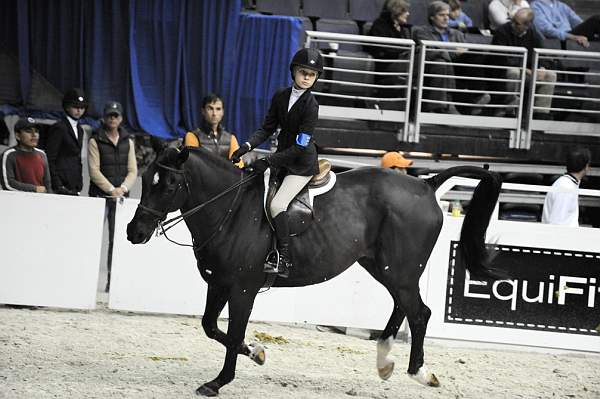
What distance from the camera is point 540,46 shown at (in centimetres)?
1282

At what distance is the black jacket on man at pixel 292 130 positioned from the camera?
6.91m

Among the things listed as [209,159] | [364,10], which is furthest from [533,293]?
[364,10]

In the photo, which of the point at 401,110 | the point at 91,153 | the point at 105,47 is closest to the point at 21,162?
the point at 91,153

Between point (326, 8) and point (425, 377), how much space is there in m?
7.05

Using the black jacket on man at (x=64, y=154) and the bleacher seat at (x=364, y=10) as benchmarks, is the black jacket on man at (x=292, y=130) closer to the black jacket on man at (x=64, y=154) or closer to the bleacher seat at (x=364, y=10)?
the black jacket on man at (x=64, y=154)

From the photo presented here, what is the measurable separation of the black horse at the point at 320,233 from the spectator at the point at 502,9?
6.34 metres

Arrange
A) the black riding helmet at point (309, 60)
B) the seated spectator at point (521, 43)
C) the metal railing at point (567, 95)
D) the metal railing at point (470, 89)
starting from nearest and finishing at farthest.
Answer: the black riding helmet at point (309, 60)
the metal railing at point (470, 89)
the metal railing at point (567, 95)
the seated spectator at point (521, 43)

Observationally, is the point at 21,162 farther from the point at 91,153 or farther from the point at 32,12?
the point at 32,12

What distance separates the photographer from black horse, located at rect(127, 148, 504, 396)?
6750mm

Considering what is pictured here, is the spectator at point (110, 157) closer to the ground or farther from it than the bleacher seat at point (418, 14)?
closer to the ground

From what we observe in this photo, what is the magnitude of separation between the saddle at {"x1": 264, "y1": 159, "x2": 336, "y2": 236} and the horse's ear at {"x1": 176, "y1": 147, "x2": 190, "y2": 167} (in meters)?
0.70

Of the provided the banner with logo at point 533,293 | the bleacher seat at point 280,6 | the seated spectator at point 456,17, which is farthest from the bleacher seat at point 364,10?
the banner with logo at point 533,293

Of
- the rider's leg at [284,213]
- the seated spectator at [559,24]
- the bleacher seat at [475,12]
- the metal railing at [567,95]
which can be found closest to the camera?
the rider's leg at [284,213]

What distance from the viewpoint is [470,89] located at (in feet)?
41.4
